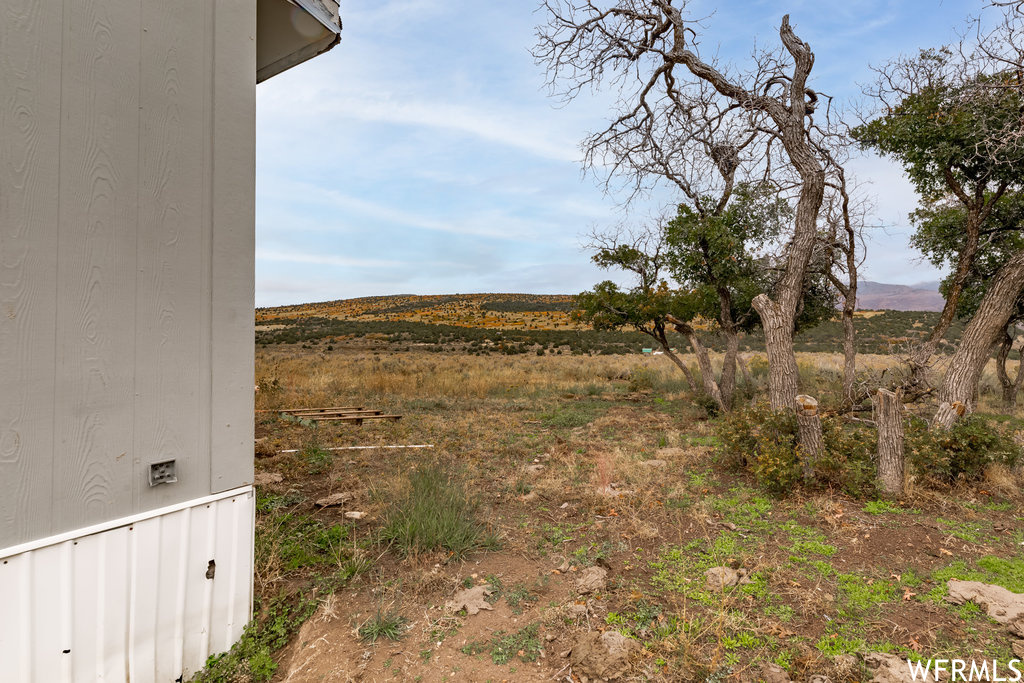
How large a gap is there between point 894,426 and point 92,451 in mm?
6516

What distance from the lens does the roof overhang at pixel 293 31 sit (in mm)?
3123

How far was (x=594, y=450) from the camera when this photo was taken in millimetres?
7594

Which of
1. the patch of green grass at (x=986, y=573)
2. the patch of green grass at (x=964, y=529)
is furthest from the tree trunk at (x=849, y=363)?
the patch of green grass at (x=986, y=573)

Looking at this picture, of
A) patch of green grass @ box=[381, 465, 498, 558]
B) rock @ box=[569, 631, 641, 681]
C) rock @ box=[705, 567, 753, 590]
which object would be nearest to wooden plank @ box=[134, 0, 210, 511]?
patch of green grass @ box=[381, 465, 498, 558]

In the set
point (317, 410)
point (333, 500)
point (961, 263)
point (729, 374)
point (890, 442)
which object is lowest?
point (333, 500)

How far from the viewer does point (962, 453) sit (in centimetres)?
546

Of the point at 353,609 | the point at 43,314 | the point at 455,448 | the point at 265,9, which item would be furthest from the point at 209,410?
the point at 455,448

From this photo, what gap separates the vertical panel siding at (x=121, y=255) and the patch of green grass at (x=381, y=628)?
3.88ft

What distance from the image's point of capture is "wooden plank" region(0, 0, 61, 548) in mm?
2012

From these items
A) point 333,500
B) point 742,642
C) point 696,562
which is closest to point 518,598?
point 742,642

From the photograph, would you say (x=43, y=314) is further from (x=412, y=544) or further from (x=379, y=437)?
(x=379, y=437)

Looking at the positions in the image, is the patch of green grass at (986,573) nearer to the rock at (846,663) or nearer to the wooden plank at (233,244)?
the rock at (846,663)

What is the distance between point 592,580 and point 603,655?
81 centimetres

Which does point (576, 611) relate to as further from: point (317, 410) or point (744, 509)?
point (317, 410)
